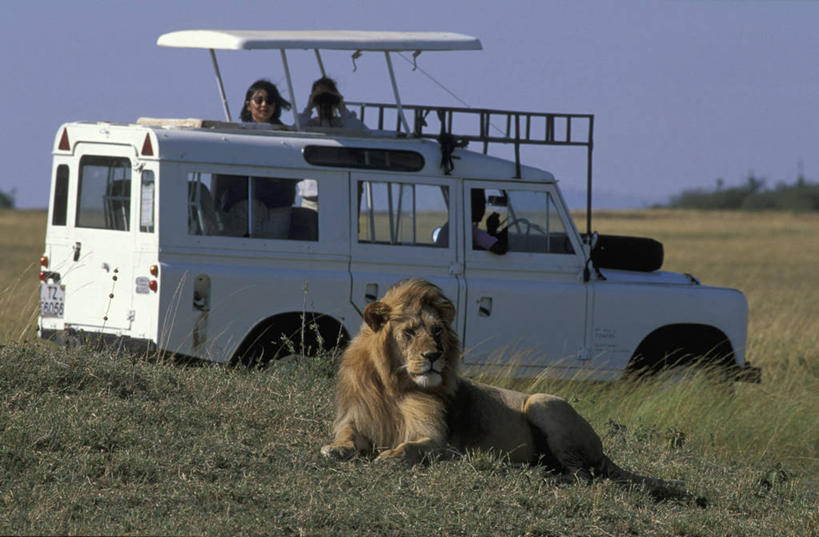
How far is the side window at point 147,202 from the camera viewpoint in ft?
30.9

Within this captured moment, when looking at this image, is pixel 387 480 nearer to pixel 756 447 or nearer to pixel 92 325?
pixel 92 325

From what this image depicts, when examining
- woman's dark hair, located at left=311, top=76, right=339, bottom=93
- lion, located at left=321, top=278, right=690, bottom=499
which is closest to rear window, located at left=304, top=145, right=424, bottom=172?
woman's dark hair, located at left=311, top=76, right=339, bottom=93

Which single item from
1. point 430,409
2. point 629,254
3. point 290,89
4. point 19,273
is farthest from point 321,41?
point 19,273

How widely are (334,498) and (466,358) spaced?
4048 millimetres

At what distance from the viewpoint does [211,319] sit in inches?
371

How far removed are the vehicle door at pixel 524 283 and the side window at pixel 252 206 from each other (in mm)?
1268

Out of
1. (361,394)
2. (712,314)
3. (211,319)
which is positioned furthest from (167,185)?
(712,314)

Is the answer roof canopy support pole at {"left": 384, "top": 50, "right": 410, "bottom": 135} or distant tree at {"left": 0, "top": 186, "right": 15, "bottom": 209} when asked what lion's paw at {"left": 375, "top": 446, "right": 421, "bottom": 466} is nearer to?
roof canopy support pole at {"left": 384, "top": 50, "right": 410, "bottom": 135}

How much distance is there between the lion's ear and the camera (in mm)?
6809

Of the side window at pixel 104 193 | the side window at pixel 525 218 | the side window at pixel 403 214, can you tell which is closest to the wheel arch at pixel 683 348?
the side window at pixel 525 218

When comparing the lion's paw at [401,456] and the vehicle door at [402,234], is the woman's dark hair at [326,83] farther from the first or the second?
the lion's paw at [401,456]

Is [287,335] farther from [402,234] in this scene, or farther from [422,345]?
[422,345]

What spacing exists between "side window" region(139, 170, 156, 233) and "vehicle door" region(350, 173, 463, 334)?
149 centimetres

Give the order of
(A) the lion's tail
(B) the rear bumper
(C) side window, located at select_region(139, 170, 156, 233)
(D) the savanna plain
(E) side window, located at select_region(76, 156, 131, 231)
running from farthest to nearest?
(E) side window, located at select_region(76, 156, 131, 231) → (C) side window, located at select_region(139, 170, 156, 233) → (B) the rear bumper → (A) the lion's tail → (D) the savanna plain
